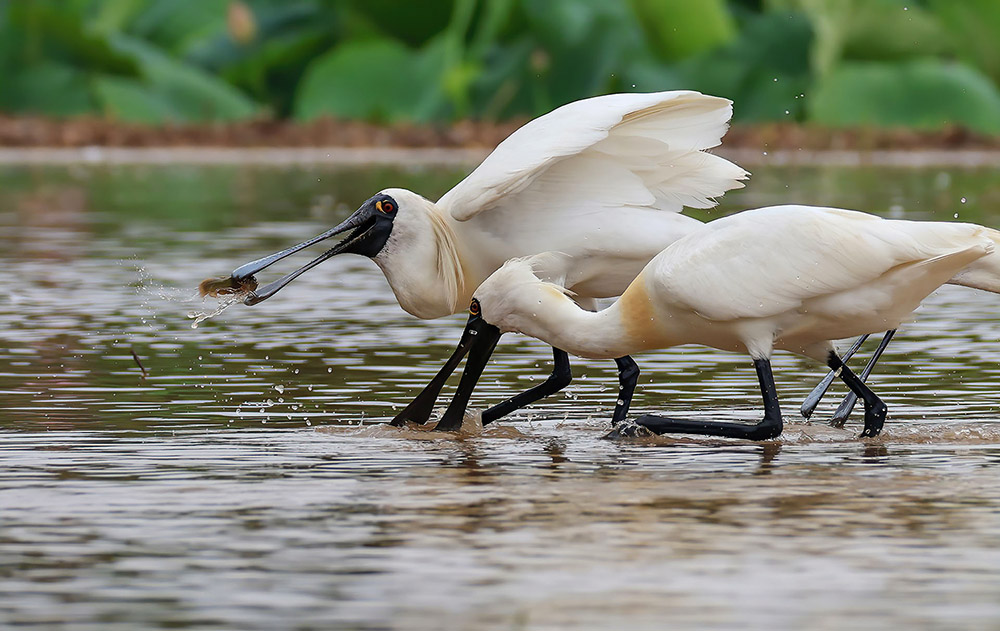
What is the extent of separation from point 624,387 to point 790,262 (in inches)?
58.8

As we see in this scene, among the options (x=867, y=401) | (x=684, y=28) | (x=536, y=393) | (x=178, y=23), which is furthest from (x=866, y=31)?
(x=867, y=401)

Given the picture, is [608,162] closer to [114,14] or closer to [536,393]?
[536,393]

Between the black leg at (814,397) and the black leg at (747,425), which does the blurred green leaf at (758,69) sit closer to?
the black leg at (814,397)

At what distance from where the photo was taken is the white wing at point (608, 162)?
10.6 m

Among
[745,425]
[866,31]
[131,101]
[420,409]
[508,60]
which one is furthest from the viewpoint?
[131,101]

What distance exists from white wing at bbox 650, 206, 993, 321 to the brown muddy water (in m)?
0.64

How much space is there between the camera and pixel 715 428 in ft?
32.6

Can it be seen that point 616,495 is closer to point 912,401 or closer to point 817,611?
point 817,611

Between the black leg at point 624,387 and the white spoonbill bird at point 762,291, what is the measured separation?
2.55 ft

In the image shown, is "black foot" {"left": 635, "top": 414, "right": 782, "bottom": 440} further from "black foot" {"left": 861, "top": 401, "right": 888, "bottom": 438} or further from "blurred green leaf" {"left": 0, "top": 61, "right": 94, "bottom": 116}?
"blurred green leaf" {"left": 0, "top": 61, "right": 94, "bottom": 116}

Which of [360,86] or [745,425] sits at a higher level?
[360,86]

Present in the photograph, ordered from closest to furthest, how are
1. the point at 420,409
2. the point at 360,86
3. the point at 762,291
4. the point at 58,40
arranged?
the point at 762,291
the point at 420,409
the point at 58,40
the point at 360,86

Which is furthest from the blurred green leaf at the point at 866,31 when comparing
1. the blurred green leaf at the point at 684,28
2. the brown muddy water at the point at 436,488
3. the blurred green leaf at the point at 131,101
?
the brown muddy water at the point at 436,488

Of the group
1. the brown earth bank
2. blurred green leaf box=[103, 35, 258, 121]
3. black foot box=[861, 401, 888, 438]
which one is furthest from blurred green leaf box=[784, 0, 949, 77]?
black foot box=[861, 401, 888, 438]
